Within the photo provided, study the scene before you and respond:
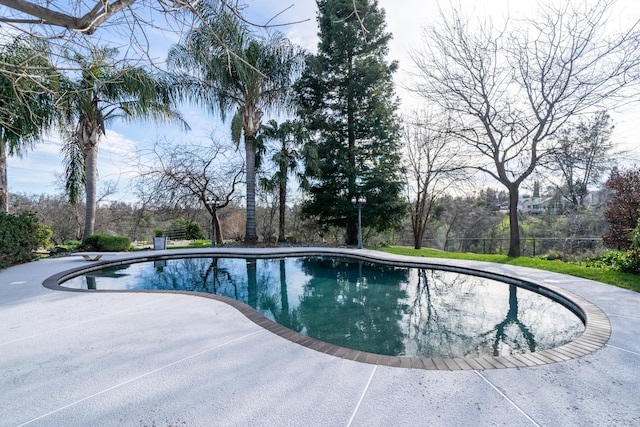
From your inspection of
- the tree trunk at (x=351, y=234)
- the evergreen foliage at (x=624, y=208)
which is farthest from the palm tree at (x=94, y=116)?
the evergreen foliage at (x=624, y=208)

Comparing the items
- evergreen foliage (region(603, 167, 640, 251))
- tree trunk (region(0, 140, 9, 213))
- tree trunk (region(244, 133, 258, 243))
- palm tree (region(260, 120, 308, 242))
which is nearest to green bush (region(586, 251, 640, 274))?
evergreen foliage (region(603, 167, 640, 251))

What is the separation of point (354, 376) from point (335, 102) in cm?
1396

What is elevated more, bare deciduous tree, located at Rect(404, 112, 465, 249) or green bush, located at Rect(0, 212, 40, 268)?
bare deciduous tree, located at Rect(404, 112, 465, 249)

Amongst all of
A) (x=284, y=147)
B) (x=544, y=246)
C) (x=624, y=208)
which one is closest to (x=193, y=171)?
(x=284, y=147)

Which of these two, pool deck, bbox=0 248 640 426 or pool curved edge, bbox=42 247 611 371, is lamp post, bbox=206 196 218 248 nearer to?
pool curved edge, bbox=42 247 611 371

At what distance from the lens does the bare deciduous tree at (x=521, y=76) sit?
7.69m

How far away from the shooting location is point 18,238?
314 inches

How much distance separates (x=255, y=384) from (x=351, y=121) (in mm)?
13517

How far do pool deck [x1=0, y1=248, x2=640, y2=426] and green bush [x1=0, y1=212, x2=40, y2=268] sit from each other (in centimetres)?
609

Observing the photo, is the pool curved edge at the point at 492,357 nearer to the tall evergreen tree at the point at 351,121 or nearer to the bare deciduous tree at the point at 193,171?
the tall evergreen tree at the point at 351,121

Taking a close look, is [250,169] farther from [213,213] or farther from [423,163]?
[423,163]

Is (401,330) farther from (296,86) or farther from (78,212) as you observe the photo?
(78,212)

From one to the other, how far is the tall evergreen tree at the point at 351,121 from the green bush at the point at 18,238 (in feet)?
33.2

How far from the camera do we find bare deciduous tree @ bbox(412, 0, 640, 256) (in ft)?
25.2
